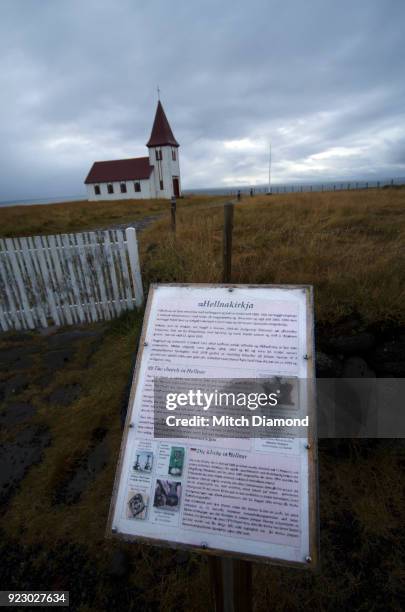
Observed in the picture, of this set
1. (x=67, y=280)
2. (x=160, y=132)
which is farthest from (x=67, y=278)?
(x=160, y=132)

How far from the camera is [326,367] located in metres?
2.76

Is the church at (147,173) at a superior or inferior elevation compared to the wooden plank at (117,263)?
superior

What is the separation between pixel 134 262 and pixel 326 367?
3.23 metres

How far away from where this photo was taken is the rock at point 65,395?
332 centimetres

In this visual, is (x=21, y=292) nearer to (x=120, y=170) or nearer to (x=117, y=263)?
(x=117, y=263)

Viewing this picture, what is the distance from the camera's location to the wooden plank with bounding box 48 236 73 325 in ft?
15.6

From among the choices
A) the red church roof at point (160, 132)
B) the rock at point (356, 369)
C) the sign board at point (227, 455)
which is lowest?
the rock at point (356, 369)

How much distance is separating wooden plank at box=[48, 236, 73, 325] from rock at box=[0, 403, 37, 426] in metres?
1.99

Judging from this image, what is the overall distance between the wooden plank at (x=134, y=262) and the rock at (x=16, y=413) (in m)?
2.25

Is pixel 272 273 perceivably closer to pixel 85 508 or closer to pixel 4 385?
pixel 85 508

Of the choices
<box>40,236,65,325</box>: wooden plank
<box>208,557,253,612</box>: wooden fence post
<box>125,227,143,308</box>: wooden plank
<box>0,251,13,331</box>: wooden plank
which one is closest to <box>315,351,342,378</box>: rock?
<box>208,557,253,612</box>: wooden fence post

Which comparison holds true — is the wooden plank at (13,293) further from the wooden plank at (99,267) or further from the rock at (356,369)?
the rock at (356,369)

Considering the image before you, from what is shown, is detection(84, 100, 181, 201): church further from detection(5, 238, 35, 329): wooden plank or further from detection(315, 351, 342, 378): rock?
detection(315, 351, 342, 378): rock

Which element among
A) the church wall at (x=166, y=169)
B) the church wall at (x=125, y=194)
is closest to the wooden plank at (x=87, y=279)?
the church wall at (x=125, y=194)
